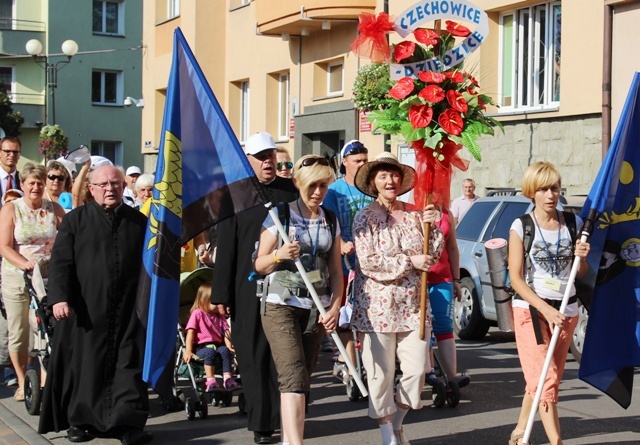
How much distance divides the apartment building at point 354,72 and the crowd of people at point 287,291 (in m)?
1.55

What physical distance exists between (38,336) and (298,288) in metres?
2.95

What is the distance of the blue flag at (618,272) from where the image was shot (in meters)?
A: 7.15

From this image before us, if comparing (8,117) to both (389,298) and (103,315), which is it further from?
(389,298)

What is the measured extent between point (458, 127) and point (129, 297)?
8.23 ft

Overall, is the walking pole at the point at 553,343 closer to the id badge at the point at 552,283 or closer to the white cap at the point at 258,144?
the id badge at the point at 552,283

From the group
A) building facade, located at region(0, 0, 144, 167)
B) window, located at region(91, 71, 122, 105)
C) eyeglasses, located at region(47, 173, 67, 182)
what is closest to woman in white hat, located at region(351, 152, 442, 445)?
eyeglasses, located at region(47, 173, 67, 182)

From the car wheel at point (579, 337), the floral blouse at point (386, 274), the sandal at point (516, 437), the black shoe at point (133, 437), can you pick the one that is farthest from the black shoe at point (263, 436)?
the car wheel at point (579, 337)

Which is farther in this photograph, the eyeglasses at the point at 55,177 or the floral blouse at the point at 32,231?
the eyeglasses at the point at 55,177

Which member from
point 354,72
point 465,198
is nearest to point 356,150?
point 465,198

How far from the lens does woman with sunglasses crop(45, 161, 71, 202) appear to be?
9.97m

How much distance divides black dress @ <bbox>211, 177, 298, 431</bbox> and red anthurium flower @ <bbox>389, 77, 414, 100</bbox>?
1.20 metres

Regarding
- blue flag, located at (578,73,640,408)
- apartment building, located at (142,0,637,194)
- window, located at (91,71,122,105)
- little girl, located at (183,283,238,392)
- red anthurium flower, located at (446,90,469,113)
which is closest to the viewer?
red anthurium flower, located at (446,90,469,113)

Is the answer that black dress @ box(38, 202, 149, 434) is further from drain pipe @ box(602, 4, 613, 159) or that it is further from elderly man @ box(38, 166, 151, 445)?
drain pipe @ box(602, 4, 613, 159)

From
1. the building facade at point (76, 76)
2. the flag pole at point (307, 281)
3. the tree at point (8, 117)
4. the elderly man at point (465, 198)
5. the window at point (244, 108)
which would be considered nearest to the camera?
the flag pole at point (307, 281)
